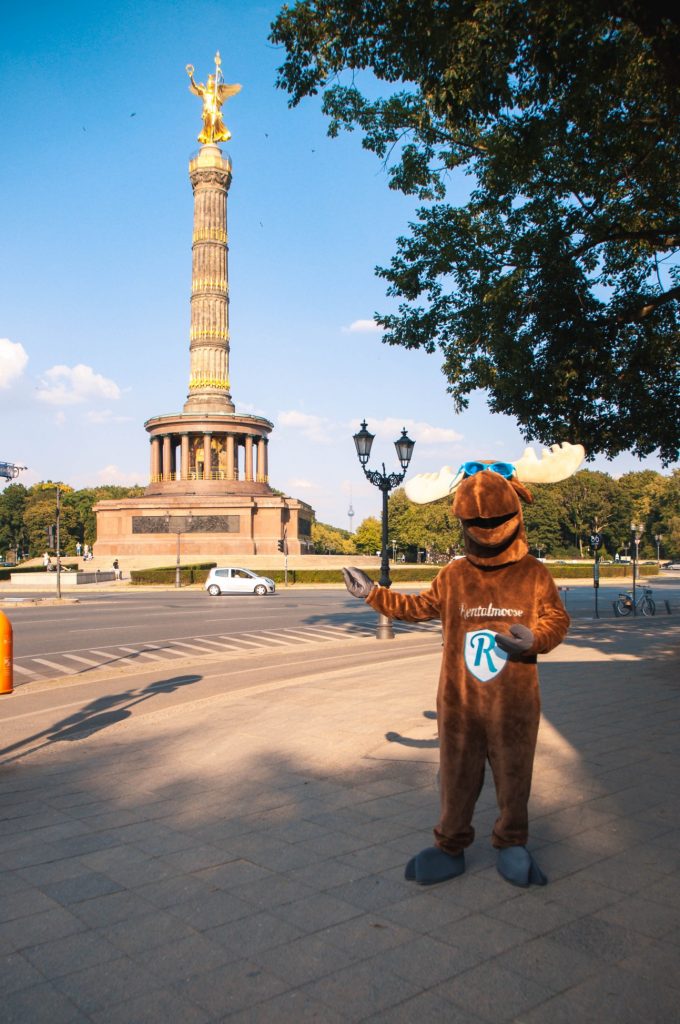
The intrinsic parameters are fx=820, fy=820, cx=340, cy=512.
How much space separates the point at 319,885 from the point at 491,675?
1.41 metres

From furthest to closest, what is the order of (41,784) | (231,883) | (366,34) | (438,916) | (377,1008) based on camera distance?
1. (366,34)
2. (41,784)
3. (231,883)
4. (438,916)
5. (377,1008)

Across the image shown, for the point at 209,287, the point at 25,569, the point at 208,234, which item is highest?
the point at 208,234

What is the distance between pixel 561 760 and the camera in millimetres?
6711

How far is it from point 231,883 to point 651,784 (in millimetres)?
3307

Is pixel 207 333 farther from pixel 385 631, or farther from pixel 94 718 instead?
pixel 94 718

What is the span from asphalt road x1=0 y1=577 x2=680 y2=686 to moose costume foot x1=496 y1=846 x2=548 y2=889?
9.96 metres

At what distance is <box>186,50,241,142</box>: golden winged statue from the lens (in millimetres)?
61469

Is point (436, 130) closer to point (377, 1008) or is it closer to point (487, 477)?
point (487, 477)

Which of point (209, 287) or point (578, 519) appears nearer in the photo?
point (209, 287)

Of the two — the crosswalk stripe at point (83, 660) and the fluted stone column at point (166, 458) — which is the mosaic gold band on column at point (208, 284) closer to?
the fluted stone column at point (166, 458)

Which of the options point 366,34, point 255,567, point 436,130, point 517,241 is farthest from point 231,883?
point 255,567

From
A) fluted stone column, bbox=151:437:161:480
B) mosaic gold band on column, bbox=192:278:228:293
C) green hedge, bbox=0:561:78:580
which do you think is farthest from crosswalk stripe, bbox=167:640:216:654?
fluted stone column, bbox=151:437:161:480

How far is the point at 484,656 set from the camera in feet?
14.3

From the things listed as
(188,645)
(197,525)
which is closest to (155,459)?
(197,525)
